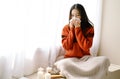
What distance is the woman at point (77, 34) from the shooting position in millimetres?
2027

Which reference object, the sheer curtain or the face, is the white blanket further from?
the face

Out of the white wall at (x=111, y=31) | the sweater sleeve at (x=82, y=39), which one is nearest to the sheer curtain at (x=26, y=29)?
the sweater sleeve at (x=82, y=39)

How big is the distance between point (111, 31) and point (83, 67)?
0.80m

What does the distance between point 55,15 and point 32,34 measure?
32 centimetres

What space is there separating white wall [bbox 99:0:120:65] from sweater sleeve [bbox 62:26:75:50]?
65 centimetres

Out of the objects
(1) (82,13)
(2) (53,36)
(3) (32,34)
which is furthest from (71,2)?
(3) (32,34)

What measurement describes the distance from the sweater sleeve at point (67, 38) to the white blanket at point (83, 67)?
0.16 m

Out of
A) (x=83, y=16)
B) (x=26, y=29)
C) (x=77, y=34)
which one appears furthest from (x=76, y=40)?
(x=26, y=29)

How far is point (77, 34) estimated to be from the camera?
2.04 m

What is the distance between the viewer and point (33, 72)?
80.1 inches

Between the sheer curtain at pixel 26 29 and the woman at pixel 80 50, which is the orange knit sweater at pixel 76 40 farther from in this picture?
the sheer curtain at pixel 26 29

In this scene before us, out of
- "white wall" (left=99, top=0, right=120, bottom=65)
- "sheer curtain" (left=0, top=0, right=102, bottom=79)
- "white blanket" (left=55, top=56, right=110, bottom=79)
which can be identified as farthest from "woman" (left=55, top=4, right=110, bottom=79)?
"white wall" (left=99, top=0, right=120, bottom=65)

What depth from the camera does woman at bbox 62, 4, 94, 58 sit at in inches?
79.8

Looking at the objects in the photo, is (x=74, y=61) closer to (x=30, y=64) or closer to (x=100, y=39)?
(x=30, y=64)
